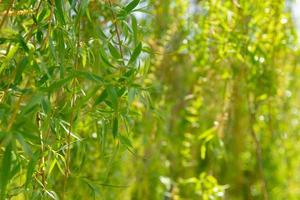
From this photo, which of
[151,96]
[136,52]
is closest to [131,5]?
[136,52]

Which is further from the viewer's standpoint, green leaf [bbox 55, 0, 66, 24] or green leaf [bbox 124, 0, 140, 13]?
green leaf [bbox 124, 0, 140, 13]

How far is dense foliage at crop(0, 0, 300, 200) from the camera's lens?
1.17 m

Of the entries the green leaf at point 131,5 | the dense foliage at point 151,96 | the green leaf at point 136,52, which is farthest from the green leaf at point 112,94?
the green leaf at point 131,5

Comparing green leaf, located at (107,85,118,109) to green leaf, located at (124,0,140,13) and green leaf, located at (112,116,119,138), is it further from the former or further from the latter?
green leaf, located at (124,0,140,13)

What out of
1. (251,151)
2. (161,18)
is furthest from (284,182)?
(161,18)

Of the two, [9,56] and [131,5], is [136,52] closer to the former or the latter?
[131,5]

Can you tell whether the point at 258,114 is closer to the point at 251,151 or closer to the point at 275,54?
the point at 275,54

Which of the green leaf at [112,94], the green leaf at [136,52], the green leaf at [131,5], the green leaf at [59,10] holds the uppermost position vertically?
the green leaf at [131,5]

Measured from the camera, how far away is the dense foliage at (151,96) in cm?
117

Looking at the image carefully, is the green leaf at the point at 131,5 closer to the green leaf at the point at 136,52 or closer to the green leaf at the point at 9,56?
the green leaf at the point at 136,52

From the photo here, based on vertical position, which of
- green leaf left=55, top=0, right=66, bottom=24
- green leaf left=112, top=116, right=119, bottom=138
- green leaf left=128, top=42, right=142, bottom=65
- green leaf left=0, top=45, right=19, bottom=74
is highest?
green leaf left=55, top=0, right=66, bottom=24

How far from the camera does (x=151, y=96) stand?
2.34 meters

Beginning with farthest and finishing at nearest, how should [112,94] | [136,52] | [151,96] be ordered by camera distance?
[151,96], [136,52], [112,94]

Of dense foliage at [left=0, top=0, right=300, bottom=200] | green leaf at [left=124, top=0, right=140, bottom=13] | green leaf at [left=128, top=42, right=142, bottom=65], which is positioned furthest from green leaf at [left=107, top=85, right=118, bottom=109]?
green leaf at [left=124, top=0, right=140, bottom=13]
